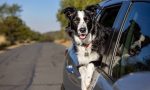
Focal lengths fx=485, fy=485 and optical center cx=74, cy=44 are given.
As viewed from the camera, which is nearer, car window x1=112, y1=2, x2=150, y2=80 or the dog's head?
car window x1=112, y1=2, x2=150, y2=80

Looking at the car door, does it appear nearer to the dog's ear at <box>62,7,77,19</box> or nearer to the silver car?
the silver car

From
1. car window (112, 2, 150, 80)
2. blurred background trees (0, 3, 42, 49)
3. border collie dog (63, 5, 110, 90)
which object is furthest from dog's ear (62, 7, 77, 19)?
blurred background trees (0, 3, 42, 49)

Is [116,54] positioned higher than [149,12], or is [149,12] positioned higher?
[149,12]

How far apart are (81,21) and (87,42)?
269mm

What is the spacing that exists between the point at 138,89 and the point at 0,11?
13112 centimetres

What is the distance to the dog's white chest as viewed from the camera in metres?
4.59

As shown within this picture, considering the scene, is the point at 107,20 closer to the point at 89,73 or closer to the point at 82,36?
the point at 82,36

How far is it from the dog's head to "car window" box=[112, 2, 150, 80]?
0.53 m

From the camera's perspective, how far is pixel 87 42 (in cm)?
463

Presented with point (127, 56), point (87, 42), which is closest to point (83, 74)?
point (87, 42)

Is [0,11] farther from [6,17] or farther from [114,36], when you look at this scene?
[114,36]

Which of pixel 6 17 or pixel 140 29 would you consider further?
pixel 6 17

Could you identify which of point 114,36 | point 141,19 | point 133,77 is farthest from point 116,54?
point 133,77

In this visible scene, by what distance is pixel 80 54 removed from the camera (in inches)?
183
